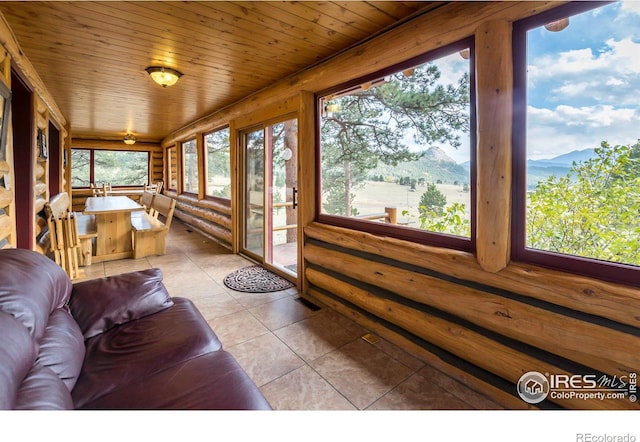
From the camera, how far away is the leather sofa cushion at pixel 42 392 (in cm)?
92

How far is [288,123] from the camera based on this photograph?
3922 millimetres

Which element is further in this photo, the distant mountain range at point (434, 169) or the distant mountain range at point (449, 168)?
the distant mountain range at point (434, 169)

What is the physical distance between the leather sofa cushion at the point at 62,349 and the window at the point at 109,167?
31.6 ft

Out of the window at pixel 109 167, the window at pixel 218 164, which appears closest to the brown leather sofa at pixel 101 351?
the window at pixel 218 164

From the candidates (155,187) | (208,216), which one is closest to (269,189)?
(208,216)

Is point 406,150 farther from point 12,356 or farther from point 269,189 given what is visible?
point 12,356

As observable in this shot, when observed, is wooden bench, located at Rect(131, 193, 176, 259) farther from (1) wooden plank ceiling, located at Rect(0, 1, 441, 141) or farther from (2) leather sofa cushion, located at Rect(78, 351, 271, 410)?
(2) leather sofa cushion, located at Rect(78, 351, 271, 410)

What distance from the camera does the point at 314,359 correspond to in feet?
7.14

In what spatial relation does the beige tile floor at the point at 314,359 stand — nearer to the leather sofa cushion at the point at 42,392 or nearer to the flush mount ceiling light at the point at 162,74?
the leather sofa cushion at the point at 42,392

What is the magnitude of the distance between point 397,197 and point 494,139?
930 mm

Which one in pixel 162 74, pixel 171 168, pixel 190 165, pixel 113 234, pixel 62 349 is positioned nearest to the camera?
pixel 62 349

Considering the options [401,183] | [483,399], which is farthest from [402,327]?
[401,183]

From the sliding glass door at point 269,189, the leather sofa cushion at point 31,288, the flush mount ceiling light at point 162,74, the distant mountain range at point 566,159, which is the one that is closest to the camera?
the leather sofa cushion at point 31,288

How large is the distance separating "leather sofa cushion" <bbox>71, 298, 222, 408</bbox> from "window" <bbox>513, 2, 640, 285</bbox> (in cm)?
183
